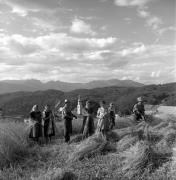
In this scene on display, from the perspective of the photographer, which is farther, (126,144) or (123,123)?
(123,123)

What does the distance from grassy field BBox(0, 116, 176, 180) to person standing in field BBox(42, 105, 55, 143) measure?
3.10 ft

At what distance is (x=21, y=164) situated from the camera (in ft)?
22.8

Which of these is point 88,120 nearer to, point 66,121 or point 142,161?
point 66,121

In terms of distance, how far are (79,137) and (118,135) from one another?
127 cm

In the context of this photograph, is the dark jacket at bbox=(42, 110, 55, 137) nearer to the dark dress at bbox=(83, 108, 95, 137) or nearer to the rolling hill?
the dark dress at bbox=(83, 108, 95, 137)

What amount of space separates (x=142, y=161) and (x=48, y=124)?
498 centimetres

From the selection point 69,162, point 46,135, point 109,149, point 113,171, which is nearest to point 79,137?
point 46,135

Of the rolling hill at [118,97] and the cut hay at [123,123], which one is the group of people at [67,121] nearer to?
the cut hay at [123,123]

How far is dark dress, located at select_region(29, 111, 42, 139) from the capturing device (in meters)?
9.51

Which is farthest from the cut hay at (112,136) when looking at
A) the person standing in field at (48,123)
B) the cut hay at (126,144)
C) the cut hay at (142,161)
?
the cut hay at (142,161)

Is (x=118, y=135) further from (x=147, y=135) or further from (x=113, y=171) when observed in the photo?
(x=113, y=171)

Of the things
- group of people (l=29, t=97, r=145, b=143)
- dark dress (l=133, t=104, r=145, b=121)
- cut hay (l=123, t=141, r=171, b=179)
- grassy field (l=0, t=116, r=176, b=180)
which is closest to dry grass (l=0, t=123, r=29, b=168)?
grassy field (l=0, t=116, r=176, b=180)

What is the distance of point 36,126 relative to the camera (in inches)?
376

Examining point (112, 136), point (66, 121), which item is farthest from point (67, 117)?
point (112, 136)
